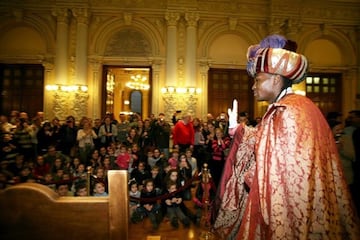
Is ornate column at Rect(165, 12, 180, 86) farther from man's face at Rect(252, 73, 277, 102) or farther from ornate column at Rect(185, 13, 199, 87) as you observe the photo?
man's face at Rect(252, 73, 277, 102)

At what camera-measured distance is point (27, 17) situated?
13.4 metres

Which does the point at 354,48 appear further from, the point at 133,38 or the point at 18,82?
the point at 18,82

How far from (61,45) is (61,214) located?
43.3ft

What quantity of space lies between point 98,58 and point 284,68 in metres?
12.5

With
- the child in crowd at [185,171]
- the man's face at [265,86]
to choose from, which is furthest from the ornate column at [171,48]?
the man's face at [265,86]

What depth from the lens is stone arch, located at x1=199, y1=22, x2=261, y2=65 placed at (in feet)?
46.1

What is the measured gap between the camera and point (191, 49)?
44.1 feet

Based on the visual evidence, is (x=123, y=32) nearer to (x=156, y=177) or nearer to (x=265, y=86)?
(x=156, y=177)

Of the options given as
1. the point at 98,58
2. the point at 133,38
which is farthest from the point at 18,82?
the point at 133,38

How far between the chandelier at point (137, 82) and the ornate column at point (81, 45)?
7.88 m

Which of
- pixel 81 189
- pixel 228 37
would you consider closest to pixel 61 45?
pixel 228 37

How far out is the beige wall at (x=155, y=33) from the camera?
13219mm

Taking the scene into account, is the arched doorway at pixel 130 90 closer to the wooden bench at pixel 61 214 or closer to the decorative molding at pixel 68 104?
the decorative molding at pixel 68 104

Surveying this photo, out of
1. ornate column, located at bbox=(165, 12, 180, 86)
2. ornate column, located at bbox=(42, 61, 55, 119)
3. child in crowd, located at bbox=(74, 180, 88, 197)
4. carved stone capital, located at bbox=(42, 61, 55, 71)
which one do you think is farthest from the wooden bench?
carved stone capital, located at bbox=(42, 61, 55, 71)
